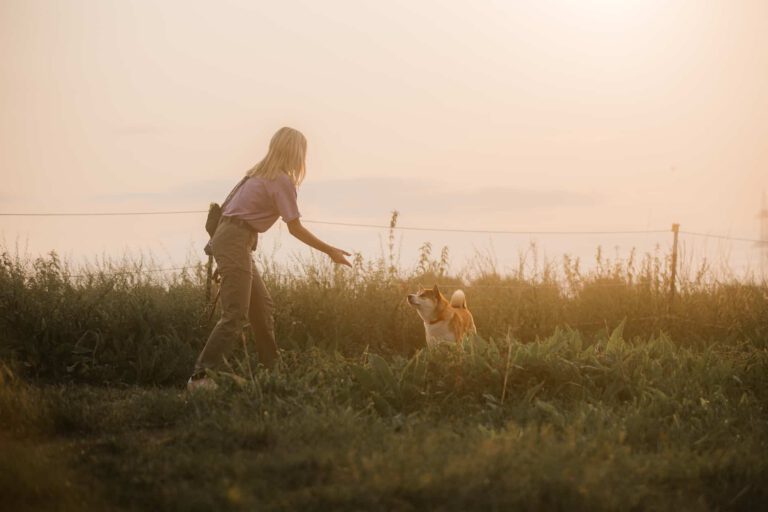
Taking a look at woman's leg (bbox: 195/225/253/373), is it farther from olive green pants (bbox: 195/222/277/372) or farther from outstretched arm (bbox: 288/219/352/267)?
outstretched arm (bbox: 288/219/352/267)

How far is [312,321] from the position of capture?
10.7 m

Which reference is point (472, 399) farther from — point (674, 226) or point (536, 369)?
point (674, 226)

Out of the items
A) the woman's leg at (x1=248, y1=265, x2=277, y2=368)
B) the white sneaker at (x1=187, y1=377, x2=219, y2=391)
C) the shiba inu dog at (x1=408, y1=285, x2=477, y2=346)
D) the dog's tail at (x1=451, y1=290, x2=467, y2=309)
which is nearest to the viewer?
the white sneaker at (x1=187, y1=377, x2=219, y2=391)

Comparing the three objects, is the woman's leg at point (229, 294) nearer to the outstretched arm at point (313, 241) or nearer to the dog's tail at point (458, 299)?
the outstretched arm at point (313, 241)

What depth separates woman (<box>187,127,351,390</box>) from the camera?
7785 millimetres

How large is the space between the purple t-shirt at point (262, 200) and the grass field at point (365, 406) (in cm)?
122

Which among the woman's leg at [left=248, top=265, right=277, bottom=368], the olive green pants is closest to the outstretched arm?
the olive green pants

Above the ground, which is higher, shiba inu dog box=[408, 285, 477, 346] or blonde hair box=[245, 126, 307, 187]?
blonde hair box=[245, 126, 307, 187]

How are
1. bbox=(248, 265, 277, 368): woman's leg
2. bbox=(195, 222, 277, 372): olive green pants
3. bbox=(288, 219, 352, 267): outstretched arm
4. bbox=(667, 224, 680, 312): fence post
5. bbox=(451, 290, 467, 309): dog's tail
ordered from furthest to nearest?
1. bbox=(667, 224, 680, 312): fence post
2. bbox=(451, 290, 467, 309): dog's tail
3. bbox=(248, 265, 277, 368): woman's leg
4. bbox=(288, 219, 352, 267): outstretched arm
5. bbox=(195, 222, 277, 372): olive green pants

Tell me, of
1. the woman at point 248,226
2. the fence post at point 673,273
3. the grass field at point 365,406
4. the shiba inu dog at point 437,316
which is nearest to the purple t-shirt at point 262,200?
the woman at point 248,226

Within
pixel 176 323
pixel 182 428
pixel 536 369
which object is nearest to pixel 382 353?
pixel 176 323

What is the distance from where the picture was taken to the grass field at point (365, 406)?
479 cm

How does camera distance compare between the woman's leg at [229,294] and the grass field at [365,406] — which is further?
the woman's leg at [229,294]

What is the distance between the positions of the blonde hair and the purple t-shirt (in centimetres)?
7
